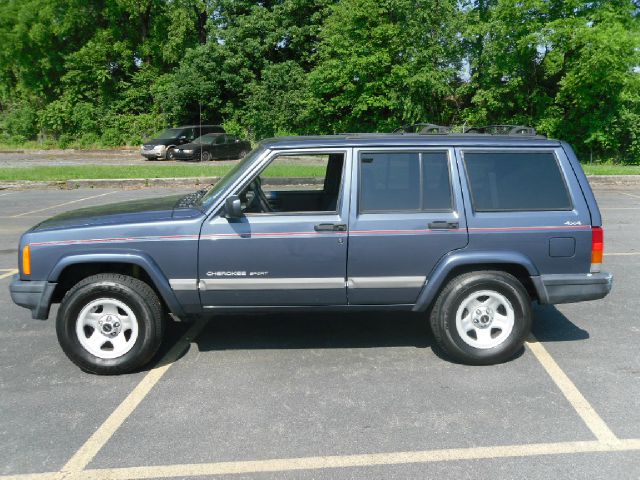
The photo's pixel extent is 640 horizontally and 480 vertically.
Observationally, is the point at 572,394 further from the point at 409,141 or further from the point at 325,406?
the point at 409,141

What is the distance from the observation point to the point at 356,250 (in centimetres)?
427

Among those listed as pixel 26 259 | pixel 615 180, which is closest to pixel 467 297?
pixel 26 259

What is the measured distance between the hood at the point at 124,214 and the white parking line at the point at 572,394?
2964 millimetres

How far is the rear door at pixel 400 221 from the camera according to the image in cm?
429

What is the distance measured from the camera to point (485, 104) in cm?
2859

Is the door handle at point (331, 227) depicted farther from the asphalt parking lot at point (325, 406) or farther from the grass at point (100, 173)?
the grass at point (100, 173)

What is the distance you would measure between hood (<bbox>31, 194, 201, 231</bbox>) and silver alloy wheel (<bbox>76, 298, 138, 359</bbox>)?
637 millimetres

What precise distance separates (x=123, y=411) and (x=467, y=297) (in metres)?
2.63

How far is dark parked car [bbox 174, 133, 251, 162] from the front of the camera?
2777cm

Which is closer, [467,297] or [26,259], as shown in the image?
[26,259]

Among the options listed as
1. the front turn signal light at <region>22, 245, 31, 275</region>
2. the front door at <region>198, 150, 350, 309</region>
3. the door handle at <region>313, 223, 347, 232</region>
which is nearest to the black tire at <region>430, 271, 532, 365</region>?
the front door at <region>198, 150, 350, 309</region>

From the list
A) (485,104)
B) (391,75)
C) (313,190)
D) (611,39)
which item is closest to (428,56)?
(391,75)

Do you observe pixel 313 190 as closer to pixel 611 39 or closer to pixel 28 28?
pixel 611 39

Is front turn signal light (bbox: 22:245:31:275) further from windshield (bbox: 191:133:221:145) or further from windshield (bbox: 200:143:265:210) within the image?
windshield (bbox: 191:133:221:145)
